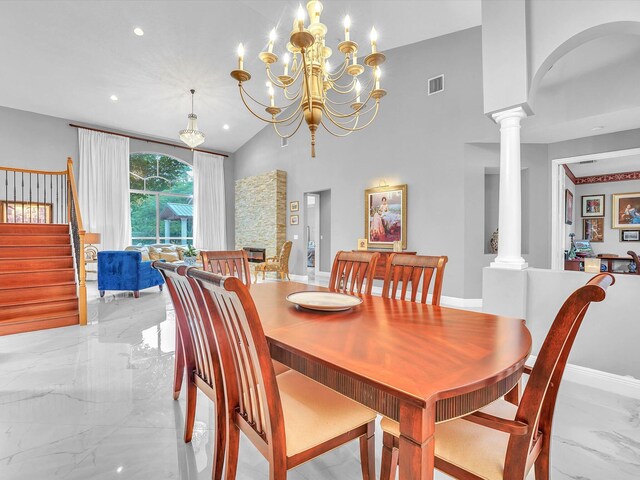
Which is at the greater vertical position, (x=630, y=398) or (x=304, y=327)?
(x=304, y=327)

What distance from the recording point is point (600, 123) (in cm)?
342

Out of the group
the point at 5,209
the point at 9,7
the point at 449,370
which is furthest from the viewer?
the point at 5,209

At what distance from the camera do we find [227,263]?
2482 millimetres

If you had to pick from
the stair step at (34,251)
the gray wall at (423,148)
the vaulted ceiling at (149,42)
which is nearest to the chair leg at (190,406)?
the stair step at (34,251)

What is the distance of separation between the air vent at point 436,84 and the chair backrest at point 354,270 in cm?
398

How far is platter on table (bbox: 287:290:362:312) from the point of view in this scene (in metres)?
1.45

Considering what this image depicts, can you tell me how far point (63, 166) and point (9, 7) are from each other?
340 cm

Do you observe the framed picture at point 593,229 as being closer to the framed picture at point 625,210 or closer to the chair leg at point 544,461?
the framed picture at point 625,210

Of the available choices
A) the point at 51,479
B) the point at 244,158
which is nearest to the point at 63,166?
the point at 244,158

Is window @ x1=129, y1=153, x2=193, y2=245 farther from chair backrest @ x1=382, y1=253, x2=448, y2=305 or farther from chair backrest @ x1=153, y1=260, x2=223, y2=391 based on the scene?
chair backrest @ x1=382, y1=253, x2=448, y2=305

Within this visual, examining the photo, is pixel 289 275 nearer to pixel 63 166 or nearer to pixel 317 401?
pixel 63 166

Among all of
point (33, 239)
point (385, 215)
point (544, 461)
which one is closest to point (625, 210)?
point (385, 215)

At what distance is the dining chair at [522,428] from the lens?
80cm

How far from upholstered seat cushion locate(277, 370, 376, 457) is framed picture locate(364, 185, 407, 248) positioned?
14.5ft
